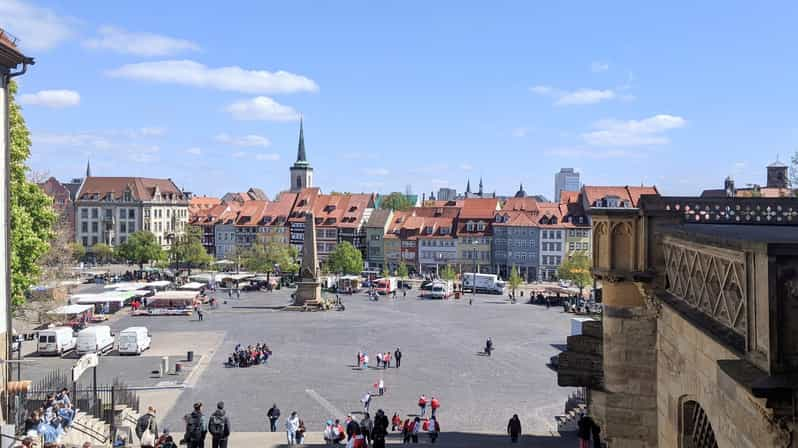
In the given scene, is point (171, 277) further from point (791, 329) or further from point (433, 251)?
point (791, 329)

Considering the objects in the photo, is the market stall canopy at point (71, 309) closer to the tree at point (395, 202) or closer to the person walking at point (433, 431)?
the person walking at point (433, 431)

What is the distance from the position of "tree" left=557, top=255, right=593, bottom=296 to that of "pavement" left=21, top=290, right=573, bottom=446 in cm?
1336

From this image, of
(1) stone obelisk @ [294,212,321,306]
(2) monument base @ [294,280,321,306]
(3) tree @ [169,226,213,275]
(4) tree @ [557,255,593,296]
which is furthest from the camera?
(3) tree @ [169,226,213,275]

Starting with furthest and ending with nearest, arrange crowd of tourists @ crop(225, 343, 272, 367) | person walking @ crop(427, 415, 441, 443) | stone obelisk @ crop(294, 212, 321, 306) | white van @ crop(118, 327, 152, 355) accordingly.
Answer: stone obelisk @ crop(294, 212, 321, 306)
white van @ crop(118, 327, 152, 355)
crowd of tourists @ crop(225, 343, 272, 367)
person walking @ crop(427, 415, 441, 443)

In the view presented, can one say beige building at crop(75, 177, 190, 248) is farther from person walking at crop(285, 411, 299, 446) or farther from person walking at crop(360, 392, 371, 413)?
person walking at crop(285, 411, 299, 446)

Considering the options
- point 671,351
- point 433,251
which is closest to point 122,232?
point 433,251

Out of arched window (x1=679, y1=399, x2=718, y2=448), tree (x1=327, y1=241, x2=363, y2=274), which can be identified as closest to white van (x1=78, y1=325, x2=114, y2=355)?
arched window (x1=679, y1=399, x2=718, y2=448)

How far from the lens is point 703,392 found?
7.46 metres

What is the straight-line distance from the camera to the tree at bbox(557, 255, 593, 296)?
248ft

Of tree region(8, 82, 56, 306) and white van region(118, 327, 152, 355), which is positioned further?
white van region(118, 327, 152, 355)

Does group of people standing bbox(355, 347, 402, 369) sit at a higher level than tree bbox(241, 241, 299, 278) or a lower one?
lower

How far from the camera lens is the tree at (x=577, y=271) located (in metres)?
75.7

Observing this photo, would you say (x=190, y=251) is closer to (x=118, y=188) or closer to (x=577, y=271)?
(x=118, y=188)

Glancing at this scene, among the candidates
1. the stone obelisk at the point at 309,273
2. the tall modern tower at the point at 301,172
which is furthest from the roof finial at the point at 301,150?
the stone obelisk at the point at 309,273
